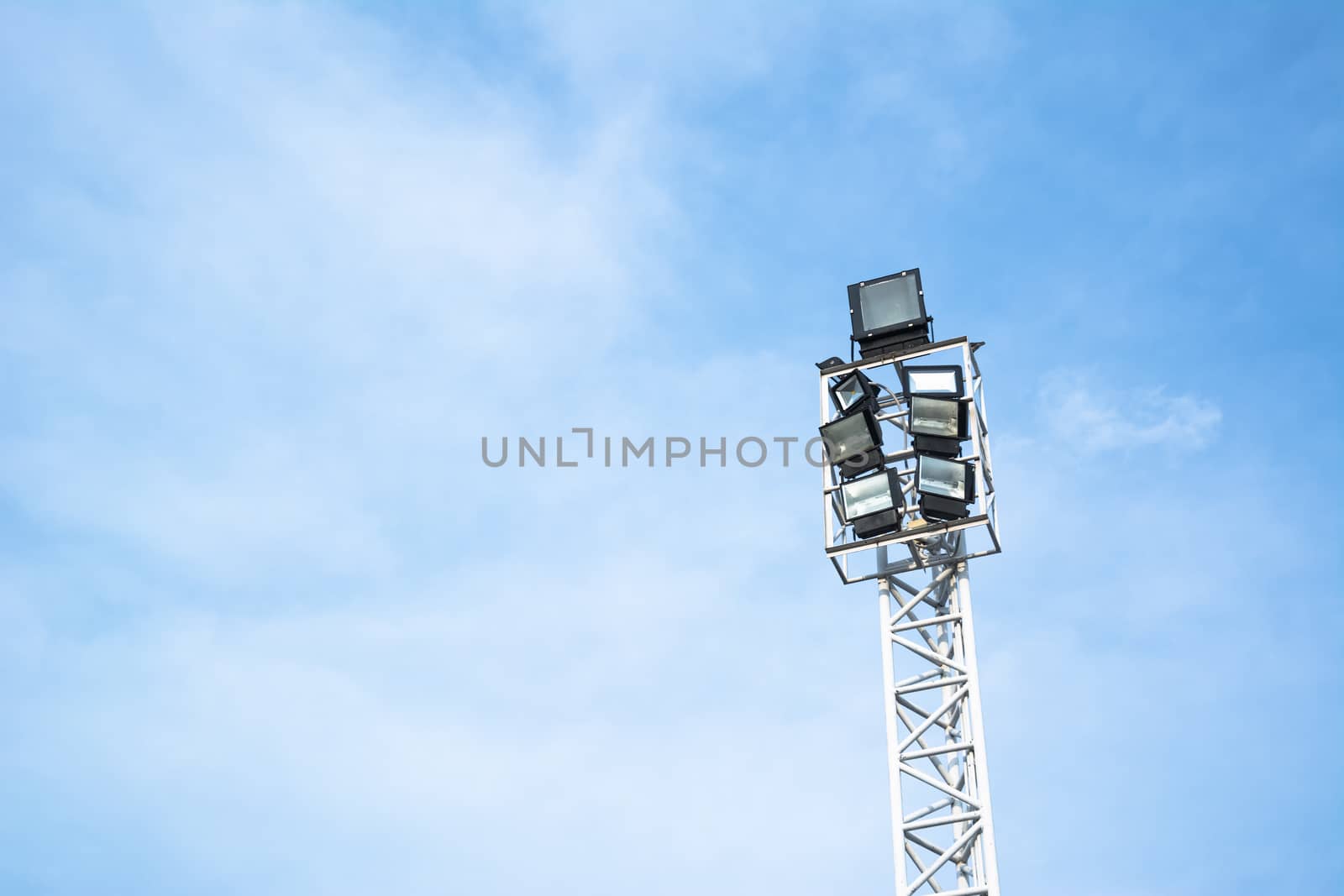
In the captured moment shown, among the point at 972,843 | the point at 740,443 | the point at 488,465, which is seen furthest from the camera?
the point at 488,465

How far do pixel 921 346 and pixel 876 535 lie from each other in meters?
4.48

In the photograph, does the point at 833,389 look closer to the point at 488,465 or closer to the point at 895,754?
the point at 895,754

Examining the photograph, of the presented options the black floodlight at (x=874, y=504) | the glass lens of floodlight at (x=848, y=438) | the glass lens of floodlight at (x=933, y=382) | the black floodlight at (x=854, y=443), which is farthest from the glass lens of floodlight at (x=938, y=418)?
the black floodlight at (x=874, y=504)

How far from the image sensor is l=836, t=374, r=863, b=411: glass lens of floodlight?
28359 millimetres

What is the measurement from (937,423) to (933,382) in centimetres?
109

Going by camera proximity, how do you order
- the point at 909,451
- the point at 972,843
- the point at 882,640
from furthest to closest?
1. the point at 909,451
2. the point at 882,640
3. the point at 972,843

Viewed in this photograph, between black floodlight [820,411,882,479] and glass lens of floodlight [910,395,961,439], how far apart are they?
0.81 meters

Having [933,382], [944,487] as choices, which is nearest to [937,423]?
[933,382]

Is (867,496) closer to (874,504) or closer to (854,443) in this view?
(874,504)

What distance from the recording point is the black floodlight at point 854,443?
27484mm

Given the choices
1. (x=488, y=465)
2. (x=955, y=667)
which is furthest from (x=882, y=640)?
(x=488, y=465)

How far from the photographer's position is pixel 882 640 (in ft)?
84.0

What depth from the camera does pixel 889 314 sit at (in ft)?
96.1

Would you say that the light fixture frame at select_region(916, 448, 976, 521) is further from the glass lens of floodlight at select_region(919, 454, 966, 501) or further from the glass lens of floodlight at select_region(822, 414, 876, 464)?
the glass lens of floodlight at select_region(822, 414, 876, 464)
